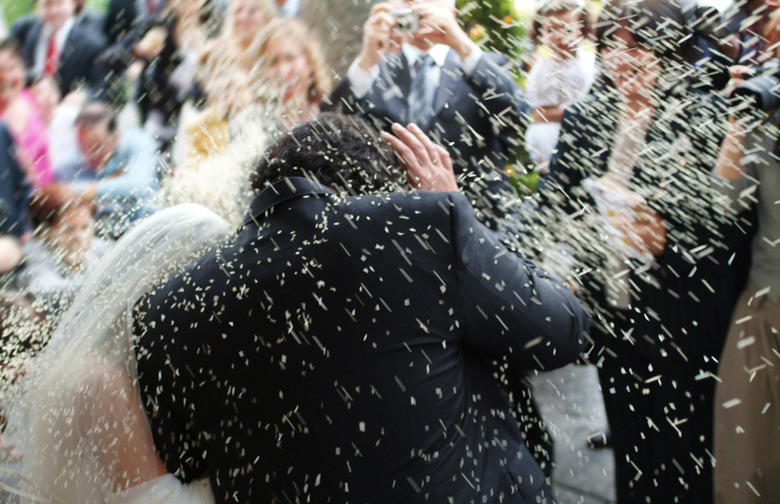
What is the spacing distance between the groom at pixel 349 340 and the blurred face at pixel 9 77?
5.73 feet

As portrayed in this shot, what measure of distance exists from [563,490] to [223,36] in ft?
6.92

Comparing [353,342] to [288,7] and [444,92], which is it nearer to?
[444,92]

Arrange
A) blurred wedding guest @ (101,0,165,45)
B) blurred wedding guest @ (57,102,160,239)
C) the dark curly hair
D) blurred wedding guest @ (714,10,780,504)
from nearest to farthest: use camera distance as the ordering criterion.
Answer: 1. the dark curly hair
2. blurred wedding guest @ (714,10,780,504)
3. blurred wedding guest @ (57,102,160,239)
4. blurred wedding guest @ (101,0,165,45)

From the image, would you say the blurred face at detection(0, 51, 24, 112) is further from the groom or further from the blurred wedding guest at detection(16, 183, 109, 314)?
the groom

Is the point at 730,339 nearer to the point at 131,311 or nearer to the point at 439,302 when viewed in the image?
the point at 439,302

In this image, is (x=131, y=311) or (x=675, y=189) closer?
(x=131, y=311)

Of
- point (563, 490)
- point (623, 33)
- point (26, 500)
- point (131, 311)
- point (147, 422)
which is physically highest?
point (623, 33)

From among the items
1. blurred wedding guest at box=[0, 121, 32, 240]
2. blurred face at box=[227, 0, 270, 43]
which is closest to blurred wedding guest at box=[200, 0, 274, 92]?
blurred face at box=[227, 0, 270, 43]

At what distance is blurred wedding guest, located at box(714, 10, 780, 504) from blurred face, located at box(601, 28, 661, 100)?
233mm

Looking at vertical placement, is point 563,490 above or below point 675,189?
below

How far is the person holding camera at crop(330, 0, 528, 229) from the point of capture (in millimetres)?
1916

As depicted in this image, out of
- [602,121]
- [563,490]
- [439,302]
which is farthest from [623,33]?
[563,490]

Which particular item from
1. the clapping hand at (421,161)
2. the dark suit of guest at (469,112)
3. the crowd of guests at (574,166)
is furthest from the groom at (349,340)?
the dark suit of guest at (469,112)

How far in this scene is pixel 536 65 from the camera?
2264 millimetres
